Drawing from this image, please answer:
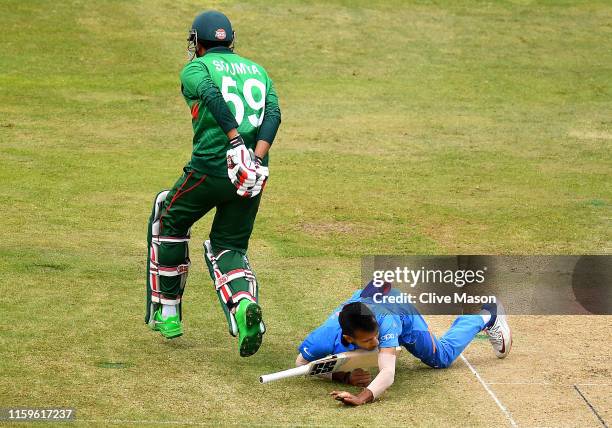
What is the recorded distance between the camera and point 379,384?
7.85 m

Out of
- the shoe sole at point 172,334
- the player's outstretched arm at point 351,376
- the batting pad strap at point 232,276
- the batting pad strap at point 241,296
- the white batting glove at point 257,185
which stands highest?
the white batting glove at point 257,185

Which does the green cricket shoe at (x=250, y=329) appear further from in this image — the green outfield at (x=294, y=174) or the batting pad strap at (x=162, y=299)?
the batting pad strap at (x=162, y=299)

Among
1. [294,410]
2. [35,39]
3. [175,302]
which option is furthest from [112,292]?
[35,39]

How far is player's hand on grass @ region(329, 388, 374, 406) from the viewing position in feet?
25.3

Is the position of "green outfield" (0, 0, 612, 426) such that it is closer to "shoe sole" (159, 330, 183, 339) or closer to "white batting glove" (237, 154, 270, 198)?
"shoe sole" (159, 330, 183, 339)

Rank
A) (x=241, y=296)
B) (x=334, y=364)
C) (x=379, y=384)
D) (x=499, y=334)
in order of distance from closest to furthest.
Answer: (x=379, y=384), (x=334, y=364), (x=241, y=296), (x=499, y=334)

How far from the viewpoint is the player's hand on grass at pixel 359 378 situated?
27.1 feet

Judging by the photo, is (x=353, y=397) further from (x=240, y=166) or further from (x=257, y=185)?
(x=240, y=166)

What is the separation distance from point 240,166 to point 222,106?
47 cm

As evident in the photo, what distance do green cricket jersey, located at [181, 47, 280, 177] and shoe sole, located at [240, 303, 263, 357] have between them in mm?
1092

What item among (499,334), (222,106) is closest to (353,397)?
(499,334)

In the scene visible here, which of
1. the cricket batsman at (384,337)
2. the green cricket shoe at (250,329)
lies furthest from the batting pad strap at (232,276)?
the cricket batsman at (384,337)

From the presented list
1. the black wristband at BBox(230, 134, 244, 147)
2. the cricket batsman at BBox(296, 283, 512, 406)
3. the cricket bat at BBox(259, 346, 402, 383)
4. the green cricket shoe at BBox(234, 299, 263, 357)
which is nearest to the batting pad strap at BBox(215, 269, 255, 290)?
the green cricket shoe at BBox(234, 299, 263, 357)

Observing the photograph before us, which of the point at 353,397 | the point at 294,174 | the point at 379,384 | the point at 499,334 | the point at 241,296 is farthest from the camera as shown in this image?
the point at 294,174
